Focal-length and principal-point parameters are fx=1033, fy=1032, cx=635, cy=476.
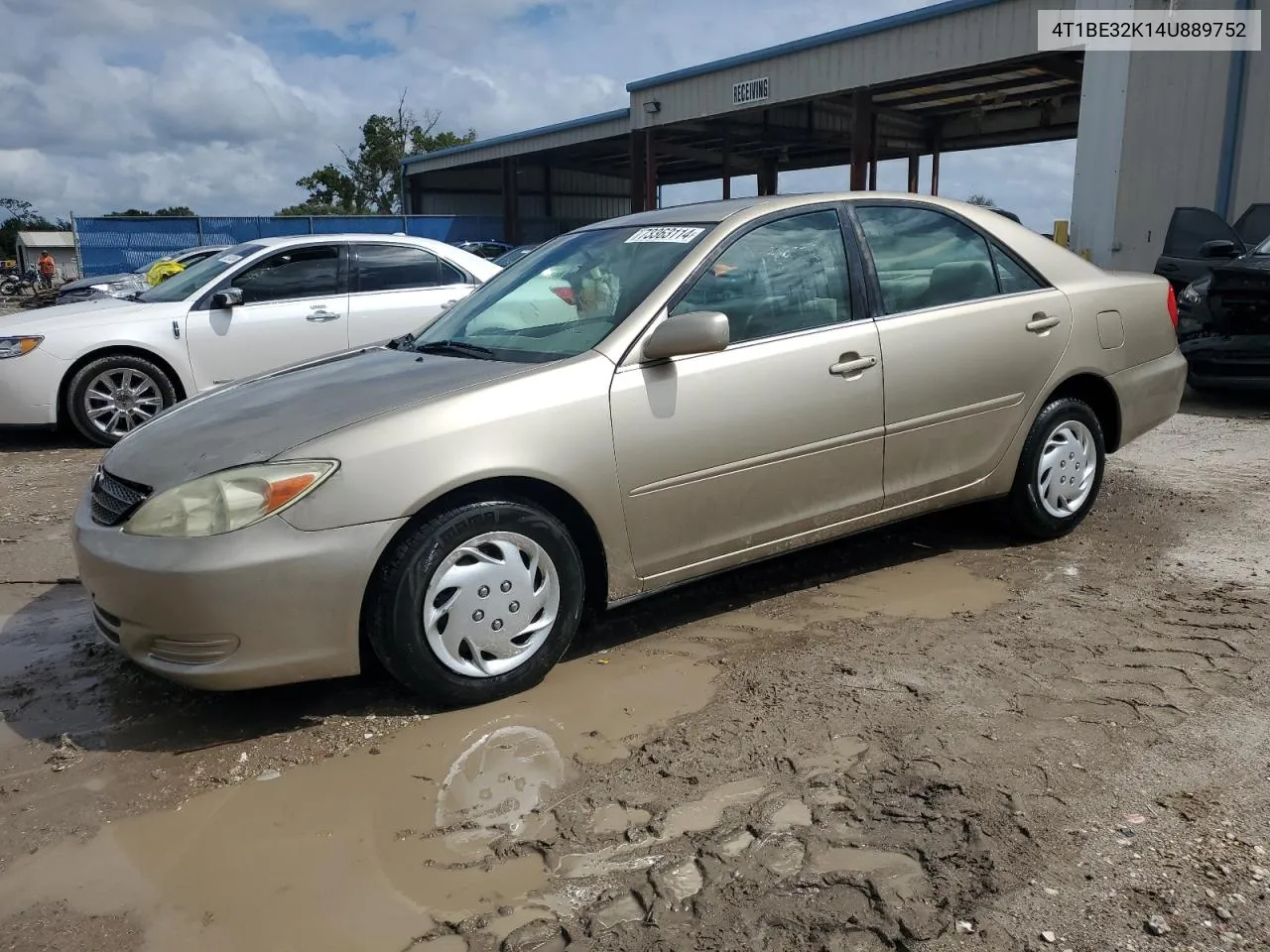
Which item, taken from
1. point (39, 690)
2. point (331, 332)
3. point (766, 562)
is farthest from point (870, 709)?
point (331, 332)

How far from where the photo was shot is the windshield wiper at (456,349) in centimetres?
379

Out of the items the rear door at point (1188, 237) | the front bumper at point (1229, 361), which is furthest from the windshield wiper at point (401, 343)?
the rear door at point (1188, 237)

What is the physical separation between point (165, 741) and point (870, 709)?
2.16m

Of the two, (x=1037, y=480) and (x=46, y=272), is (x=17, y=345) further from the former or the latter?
(x=46, y=272)

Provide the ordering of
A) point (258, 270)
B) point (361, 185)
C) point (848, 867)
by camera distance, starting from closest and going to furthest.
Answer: point (848, 867), point (258, 270), point (361, 185)

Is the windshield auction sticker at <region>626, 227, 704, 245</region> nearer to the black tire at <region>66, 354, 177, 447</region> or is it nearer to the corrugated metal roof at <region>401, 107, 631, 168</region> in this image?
the black tire at <region>66, 354, 177, 447</region>

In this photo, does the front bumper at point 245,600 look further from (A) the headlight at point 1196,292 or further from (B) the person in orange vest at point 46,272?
(B) the person in orange vest at point 46,272

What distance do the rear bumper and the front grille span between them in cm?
411

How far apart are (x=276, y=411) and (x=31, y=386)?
16.8ft

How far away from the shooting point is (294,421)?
3.25 m

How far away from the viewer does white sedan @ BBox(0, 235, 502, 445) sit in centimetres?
747

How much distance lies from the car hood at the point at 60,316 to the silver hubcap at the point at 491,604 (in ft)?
18.9

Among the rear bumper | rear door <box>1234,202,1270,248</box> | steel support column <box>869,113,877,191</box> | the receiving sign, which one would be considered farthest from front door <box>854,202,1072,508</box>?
steel support column <box>869,113,877,191</box>

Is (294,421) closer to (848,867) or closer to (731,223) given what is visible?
(731,223)
